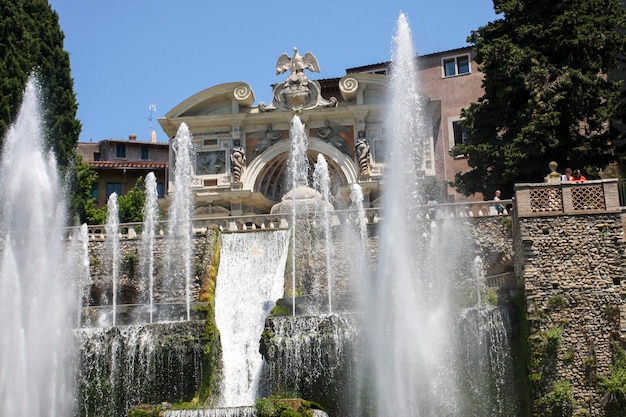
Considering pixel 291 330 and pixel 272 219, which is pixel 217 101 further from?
pixel 291 330

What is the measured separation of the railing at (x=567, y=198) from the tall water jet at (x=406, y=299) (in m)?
2.84

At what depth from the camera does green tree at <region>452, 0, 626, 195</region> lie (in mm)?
25703

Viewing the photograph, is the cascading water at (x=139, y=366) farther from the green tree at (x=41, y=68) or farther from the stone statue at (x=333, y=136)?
the stone statue at (x=333, y=136)

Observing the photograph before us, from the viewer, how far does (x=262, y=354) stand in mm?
21750

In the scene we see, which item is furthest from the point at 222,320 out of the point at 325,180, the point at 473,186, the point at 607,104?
the point at 607,104

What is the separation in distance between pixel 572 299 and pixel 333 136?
14.2 metres

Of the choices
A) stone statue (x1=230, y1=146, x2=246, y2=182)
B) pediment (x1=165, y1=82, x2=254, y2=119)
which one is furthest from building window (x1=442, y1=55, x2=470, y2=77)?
stone statue (x1=230, y1=146, x2=246, y2=182)

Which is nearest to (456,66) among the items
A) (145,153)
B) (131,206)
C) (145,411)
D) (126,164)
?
(131,206)

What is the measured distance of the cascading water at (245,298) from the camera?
22594mm

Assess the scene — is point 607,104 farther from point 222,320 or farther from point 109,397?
point 109,397

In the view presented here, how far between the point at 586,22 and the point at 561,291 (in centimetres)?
932

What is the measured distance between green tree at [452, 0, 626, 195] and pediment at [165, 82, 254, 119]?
30.0 feet

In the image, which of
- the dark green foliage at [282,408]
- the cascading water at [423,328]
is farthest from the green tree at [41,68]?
the dark green foliage at [282,408]

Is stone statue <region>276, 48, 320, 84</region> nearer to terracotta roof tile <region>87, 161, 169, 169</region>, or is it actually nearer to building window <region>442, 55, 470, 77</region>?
building window <region>442, 55, 470, 77</region>
